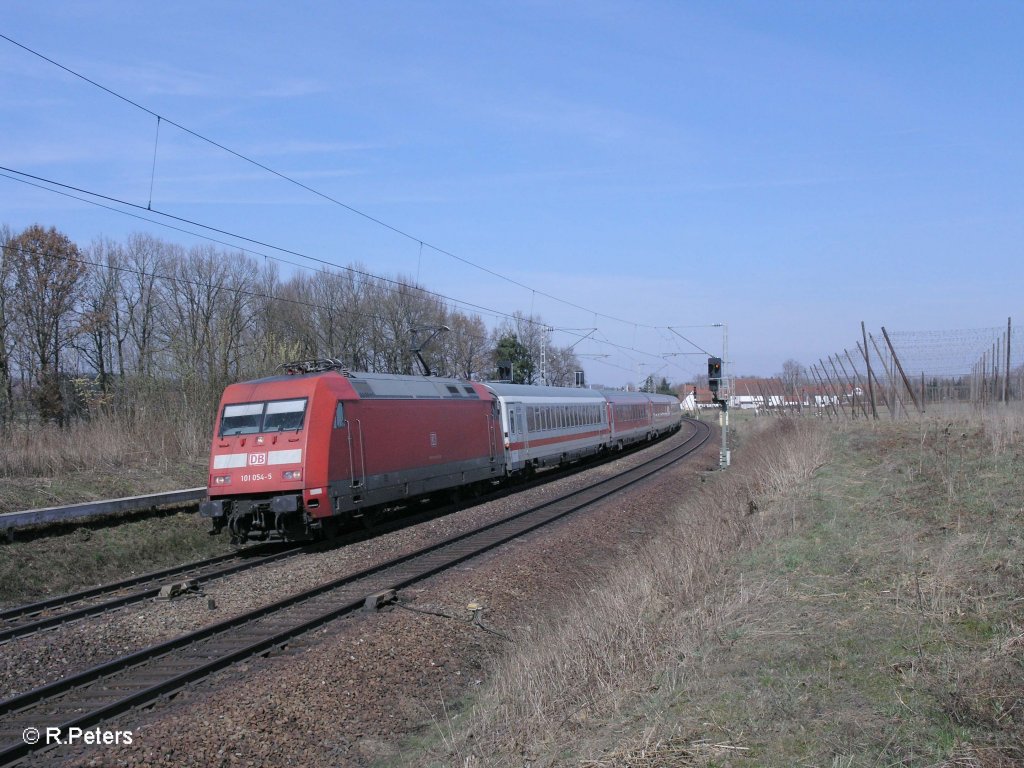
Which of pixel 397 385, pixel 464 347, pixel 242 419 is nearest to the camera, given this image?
pixel 242 419

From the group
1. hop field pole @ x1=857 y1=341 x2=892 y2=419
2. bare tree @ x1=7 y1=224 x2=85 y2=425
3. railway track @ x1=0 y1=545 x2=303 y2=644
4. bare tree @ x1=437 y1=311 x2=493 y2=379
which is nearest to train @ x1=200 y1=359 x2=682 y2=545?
railway track @ x1=0 y1=545 x2=303 y2=644

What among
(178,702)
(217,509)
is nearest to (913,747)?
(178,702)

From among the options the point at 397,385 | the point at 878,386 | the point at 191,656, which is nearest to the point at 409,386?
the point at 397,385

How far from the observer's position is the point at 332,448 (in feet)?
47.8

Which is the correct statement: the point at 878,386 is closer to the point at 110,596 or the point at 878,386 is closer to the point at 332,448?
the point at 332,448

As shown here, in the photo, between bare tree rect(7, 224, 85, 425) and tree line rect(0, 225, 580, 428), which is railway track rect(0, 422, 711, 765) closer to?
tree line rect(0, 225, 580, 428)

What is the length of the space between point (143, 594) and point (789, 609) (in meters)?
8.48

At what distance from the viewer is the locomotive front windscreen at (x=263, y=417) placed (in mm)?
14633

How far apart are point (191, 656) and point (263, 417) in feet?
22.1

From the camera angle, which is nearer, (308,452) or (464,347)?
(308,452)

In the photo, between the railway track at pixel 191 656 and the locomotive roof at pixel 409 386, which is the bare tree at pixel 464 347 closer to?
the locomotive roof at pixel 409 386

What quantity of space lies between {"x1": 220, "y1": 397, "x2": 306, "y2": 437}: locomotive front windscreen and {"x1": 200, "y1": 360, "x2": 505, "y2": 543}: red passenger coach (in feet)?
0.06

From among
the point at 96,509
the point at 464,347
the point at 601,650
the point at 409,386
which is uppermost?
the point at 464,347

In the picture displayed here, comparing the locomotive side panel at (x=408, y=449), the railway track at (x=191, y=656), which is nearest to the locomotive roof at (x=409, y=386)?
the locomotive side panel at (x=408, y=449)
